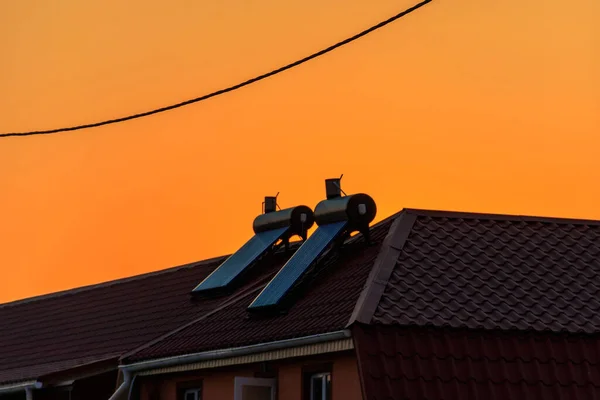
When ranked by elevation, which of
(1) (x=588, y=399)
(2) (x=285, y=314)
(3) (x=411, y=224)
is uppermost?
(3) (x=411, y=224)

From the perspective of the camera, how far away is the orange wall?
21.8 metres

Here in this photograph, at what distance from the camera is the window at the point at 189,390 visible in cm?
2591

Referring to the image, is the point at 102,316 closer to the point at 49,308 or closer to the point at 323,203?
the point at 49,308

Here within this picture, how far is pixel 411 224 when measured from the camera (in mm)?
25141

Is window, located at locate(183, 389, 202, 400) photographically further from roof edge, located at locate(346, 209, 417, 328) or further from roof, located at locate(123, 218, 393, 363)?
roof edge, located at locate(346, 209, 417, 328)

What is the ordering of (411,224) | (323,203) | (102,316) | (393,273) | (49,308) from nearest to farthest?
(393,273)
(411,224)
(323,203)
(102,316)
(49,308)

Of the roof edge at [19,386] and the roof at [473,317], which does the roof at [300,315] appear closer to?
the roof at [473,317]

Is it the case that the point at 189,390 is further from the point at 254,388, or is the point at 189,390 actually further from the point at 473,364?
the point at 473,364

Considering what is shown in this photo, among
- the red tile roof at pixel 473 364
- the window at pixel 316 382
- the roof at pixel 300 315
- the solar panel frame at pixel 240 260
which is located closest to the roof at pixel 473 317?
the red tile roof at pixel 473 364

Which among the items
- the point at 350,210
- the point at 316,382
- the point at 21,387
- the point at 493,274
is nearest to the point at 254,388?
the point at 316,382

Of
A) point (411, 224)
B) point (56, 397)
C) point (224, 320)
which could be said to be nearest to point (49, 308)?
point (56, 397)

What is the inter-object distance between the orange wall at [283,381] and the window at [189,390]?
0.09 metres

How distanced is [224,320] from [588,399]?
24.1 feet

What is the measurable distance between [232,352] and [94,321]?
930cm
